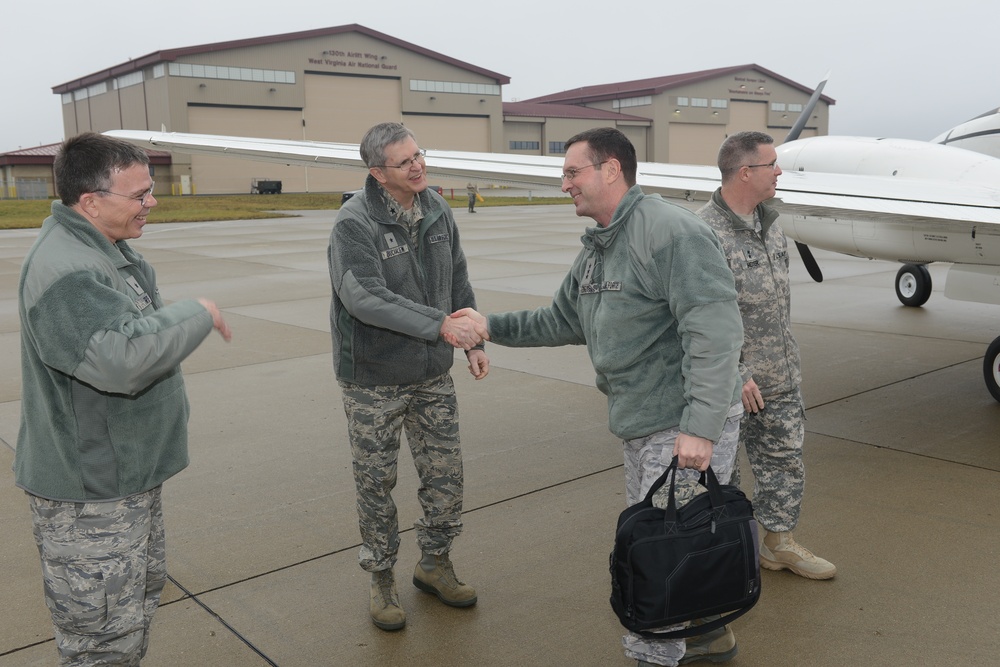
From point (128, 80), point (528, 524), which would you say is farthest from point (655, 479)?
point (128, 80)

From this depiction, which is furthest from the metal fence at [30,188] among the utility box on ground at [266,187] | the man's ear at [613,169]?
the man's ear at [613,169]

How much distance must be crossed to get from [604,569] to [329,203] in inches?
1608

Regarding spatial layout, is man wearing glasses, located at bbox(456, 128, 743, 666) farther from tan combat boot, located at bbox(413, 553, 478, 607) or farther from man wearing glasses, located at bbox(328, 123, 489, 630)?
tan combat boot, located at bbox(413, 553, 478, 607)

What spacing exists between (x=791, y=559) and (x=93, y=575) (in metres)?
3.08

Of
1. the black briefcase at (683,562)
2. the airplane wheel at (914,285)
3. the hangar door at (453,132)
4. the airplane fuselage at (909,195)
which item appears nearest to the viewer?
the black briefcase at (683,562)

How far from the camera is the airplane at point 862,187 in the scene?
6.00m

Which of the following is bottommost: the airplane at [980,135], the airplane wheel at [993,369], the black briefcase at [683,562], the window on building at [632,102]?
the airplane wheel at [993,369]

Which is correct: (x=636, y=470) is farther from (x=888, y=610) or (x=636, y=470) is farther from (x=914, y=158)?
(x=914, y=158)

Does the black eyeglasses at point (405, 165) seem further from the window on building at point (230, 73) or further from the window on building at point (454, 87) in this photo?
the window on building at point (454, 87)

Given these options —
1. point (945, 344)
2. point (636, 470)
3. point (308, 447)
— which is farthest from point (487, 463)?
point (945, 344)

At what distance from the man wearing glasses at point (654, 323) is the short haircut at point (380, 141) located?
83cm

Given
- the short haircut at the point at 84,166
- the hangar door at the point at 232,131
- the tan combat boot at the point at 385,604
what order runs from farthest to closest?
the hangar door at the point at 232,131 → the tan combat boot at the point at 385,604 → the short haircut at the point at 84,166

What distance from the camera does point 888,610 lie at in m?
3.67

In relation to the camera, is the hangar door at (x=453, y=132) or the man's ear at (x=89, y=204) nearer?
the man's ear at (x=89, y=204)
